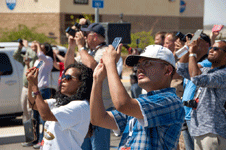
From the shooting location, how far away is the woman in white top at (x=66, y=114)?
3377mm

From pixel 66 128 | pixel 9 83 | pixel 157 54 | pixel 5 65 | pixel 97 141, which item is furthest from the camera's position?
pixel 5 65

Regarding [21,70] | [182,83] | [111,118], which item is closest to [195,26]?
[21,70]

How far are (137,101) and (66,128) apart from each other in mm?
1059

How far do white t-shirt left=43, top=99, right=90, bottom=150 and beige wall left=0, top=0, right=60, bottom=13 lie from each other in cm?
2782

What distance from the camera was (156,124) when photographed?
8.32 ft

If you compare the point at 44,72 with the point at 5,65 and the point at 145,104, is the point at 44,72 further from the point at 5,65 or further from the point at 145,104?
the point at 145,104

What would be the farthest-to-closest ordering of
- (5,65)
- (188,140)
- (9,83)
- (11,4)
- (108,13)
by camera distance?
(108,13) < (11,4) < (5,65) < (9,83) < (188,140)

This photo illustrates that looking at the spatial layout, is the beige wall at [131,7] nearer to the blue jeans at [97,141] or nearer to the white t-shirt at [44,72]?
the white t-shirt at [44,72]

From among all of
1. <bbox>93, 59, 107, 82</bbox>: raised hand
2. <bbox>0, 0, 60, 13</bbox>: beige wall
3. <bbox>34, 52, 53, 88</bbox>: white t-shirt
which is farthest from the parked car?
<bbox>0, 0, 60, 13</bbox>: beige wall

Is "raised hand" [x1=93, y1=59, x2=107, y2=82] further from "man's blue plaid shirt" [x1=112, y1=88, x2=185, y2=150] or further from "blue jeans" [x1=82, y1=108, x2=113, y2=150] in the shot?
"blue jeans" [x1=82, y1=108, x2=113, y2=150]

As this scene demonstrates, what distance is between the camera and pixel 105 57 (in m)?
2.54

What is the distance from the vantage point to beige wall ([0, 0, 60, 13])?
3072 cm

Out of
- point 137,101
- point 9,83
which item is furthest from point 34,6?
point 137,101

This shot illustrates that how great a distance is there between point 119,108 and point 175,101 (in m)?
0.42
